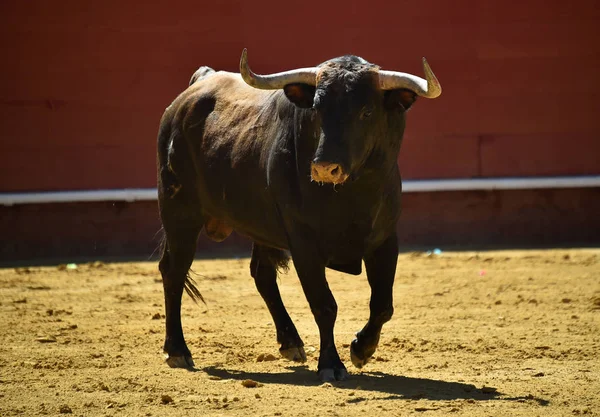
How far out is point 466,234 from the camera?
887cm

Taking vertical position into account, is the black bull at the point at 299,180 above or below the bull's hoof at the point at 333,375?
above

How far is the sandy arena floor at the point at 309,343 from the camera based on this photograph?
13.0ft

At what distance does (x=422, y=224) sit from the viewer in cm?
886

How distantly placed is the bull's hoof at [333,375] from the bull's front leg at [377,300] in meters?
0.20

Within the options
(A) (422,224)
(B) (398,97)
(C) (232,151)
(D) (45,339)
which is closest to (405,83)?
(B) (398,97)

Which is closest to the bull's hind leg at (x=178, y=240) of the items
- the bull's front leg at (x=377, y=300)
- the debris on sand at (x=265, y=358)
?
the debris on sand at (x=265, y=358)

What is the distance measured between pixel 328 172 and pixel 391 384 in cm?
81

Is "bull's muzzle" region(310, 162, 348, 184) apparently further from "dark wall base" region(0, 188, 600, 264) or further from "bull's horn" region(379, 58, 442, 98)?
"dark wall base" region(0, 188, 600, 264)

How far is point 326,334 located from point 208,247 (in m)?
4.55

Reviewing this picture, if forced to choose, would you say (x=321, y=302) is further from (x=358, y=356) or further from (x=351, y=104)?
(x=351, y=104)

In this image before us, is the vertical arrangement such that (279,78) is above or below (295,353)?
above

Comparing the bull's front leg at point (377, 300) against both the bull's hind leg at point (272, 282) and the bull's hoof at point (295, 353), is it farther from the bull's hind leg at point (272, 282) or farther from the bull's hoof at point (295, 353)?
the bull's hind leg at point (272, 282)

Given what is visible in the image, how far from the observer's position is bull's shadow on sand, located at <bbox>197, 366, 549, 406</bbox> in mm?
3932

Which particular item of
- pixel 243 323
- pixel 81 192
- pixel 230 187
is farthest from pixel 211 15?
pixel 230 187
